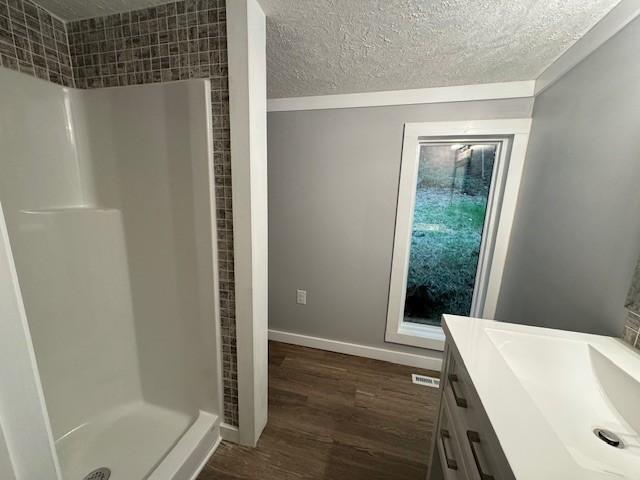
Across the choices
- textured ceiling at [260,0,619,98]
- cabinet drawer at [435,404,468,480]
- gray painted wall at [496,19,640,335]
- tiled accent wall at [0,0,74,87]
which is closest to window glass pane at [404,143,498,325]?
gray painted wall at [496,19,640,335]

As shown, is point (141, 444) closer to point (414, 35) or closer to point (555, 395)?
point (555, 395)

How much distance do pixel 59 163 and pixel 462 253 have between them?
2.47 meters

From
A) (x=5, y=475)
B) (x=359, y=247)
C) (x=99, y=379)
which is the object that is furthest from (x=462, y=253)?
(x=99, y=379)

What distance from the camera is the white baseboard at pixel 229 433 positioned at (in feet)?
4.02

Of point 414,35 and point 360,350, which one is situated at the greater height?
point 414,35

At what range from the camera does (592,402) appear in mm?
653

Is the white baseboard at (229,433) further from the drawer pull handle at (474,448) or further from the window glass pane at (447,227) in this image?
the window glass pane at (447,227)

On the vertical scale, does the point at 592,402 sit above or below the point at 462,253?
below

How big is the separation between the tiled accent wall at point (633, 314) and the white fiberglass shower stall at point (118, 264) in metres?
1.52

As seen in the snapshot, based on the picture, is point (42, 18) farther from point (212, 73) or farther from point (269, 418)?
point (269, 418)

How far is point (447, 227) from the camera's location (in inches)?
69.7

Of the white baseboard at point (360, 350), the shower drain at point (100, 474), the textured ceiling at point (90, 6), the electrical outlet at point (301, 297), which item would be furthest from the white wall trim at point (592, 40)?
A: the shower drain at point (100, 474)

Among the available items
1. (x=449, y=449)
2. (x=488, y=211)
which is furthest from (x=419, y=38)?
(x=449, y=449)

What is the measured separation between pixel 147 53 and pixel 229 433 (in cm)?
187
